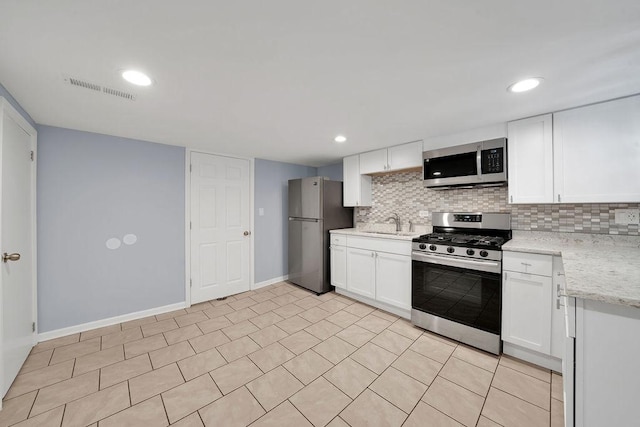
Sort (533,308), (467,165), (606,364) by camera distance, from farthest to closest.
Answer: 1. (467,165)
2. (533,308)
3. (606,364)

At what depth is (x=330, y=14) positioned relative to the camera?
101 centimetres

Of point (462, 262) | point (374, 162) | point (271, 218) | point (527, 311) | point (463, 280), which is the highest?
point (374, 162)

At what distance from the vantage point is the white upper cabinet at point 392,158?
2.86 metres

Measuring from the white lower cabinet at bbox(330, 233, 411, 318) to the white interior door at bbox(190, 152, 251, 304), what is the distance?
55.4 inches

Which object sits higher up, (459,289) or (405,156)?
(405,156)

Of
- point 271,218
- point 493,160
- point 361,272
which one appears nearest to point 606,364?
point 493,160

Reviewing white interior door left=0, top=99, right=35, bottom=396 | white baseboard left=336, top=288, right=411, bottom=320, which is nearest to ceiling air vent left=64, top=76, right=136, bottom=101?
white interior door left=0, top=99, right=35, bottom=396

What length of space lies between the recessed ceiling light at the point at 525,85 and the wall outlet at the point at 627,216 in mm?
1361

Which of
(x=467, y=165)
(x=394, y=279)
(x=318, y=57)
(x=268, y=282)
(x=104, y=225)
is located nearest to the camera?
(x=318, y=57)

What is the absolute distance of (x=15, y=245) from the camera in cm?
186

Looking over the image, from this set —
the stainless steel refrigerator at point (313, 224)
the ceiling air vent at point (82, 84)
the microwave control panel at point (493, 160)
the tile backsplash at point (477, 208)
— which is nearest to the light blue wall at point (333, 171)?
the stainless steel refrigerator at point (313, 224)

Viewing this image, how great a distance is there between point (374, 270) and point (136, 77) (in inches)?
111

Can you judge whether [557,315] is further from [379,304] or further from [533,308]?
[379,304]

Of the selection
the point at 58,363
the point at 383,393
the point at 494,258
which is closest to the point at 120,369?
the point at 58,363
